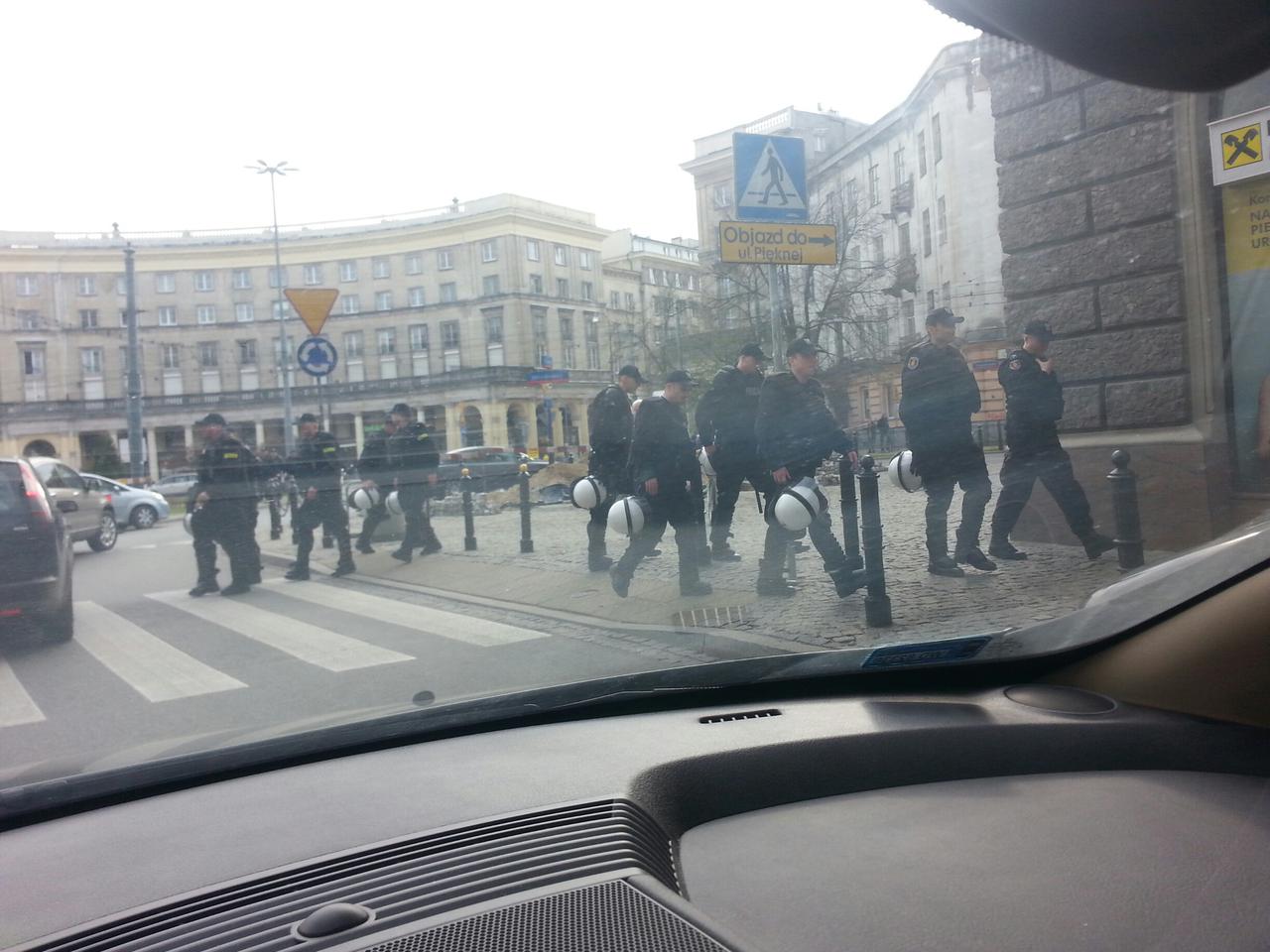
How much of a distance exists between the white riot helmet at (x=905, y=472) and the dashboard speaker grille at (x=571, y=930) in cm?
582

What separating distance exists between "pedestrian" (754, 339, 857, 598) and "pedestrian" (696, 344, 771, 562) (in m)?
0.29

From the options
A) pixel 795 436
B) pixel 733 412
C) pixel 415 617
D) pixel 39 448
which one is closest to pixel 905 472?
A: pixel 795 436

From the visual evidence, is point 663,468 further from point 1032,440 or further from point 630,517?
point 1032,440

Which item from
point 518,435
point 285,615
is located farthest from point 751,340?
point 285,615

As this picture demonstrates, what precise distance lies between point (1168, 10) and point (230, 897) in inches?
119

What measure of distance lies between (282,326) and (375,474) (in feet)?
16.4

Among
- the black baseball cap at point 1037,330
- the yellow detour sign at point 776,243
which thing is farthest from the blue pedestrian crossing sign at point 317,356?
the black baseball cap at point 1037,330

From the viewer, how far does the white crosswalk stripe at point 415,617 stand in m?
6.60

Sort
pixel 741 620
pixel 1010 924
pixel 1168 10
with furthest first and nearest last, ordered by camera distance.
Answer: pixel 741 620
pixel 1168 10
pixel 1010 924

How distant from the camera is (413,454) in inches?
404

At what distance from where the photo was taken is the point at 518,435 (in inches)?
345

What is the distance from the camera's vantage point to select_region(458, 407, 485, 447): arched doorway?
8186 mm

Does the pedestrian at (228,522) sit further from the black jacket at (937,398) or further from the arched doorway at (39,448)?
the black jacket at (937,398)

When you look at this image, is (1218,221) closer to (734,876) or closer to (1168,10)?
(1168,10)
